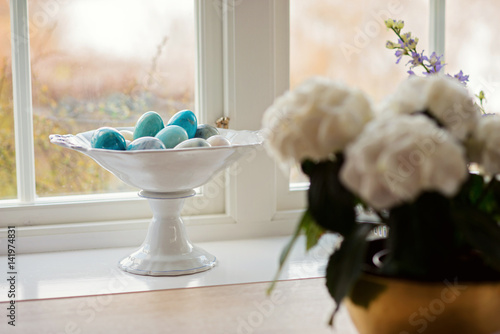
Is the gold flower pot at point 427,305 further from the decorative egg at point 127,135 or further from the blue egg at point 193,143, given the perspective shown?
the decorative egg at point 127,135

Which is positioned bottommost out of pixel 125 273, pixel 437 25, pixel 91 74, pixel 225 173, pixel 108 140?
pixel 125 273

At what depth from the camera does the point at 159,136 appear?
1118 mm

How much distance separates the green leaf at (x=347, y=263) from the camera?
0.51 meters

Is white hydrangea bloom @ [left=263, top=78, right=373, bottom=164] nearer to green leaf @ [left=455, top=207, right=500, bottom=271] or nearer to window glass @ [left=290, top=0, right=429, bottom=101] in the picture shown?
green leaf @ [left=455, top=207, right=500, bottom=271]

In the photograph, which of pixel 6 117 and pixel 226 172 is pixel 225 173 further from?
pixel 6 117

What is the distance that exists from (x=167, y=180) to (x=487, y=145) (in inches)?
25.9

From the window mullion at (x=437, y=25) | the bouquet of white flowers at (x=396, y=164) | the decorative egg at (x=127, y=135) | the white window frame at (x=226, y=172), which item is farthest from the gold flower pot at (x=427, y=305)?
the window mullion at (x=437, y=25)

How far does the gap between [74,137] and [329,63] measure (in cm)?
63

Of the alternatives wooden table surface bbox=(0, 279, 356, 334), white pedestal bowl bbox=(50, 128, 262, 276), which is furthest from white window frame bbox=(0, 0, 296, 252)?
wooden table surface bbox=(0, 279, 356, 334)

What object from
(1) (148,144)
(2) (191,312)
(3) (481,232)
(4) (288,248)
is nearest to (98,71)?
(1) (148,144)

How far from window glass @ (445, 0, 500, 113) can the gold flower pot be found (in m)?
1.13

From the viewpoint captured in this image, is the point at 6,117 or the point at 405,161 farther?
the point at 6,117

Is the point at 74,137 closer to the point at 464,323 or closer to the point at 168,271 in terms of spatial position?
the point at 168,271

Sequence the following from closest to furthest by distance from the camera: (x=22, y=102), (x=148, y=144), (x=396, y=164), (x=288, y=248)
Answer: (x=396, y=164)
(x=288, y=248)
(x=148, y=144)
(x=22, y=102)
